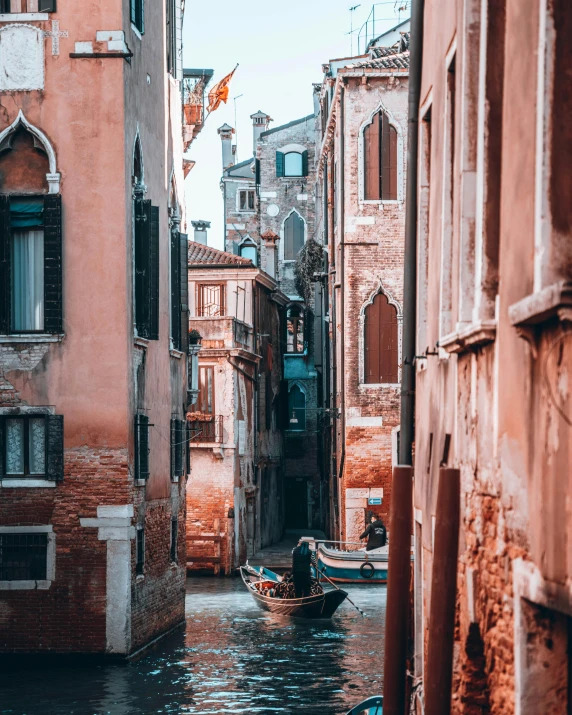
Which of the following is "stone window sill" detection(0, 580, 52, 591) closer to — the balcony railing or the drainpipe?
the drainpipe

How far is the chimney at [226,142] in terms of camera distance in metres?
49.7

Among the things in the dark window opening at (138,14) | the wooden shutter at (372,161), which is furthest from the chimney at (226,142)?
the dark window opening at (138,14)

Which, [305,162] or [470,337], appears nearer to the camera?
[470,337]

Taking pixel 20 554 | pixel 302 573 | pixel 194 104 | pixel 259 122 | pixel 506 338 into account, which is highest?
A: pixel 259 122

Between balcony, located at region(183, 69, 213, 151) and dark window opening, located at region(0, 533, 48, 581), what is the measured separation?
937 cm

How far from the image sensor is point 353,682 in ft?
53.5

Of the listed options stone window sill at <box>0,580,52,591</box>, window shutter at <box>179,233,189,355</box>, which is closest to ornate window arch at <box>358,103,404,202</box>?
window shutter at <box>179,233,189,355</box>

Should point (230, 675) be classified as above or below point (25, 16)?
below

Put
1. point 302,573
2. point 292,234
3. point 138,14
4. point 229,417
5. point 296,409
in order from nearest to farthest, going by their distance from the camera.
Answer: point 138,14 → point 302,573 → point 229,417 → point 296,409 → point 292,234

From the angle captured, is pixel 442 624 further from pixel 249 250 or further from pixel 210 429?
pixel 249 250

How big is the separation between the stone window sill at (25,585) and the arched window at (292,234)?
98.7ft

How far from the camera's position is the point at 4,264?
15656 millimetres

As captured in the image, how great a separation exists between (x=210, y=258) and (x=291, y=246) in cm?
1051

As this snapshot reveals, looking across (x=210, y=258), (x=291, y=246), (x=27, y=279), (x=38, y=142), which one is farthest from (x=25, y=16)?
(x=291, y=246)
